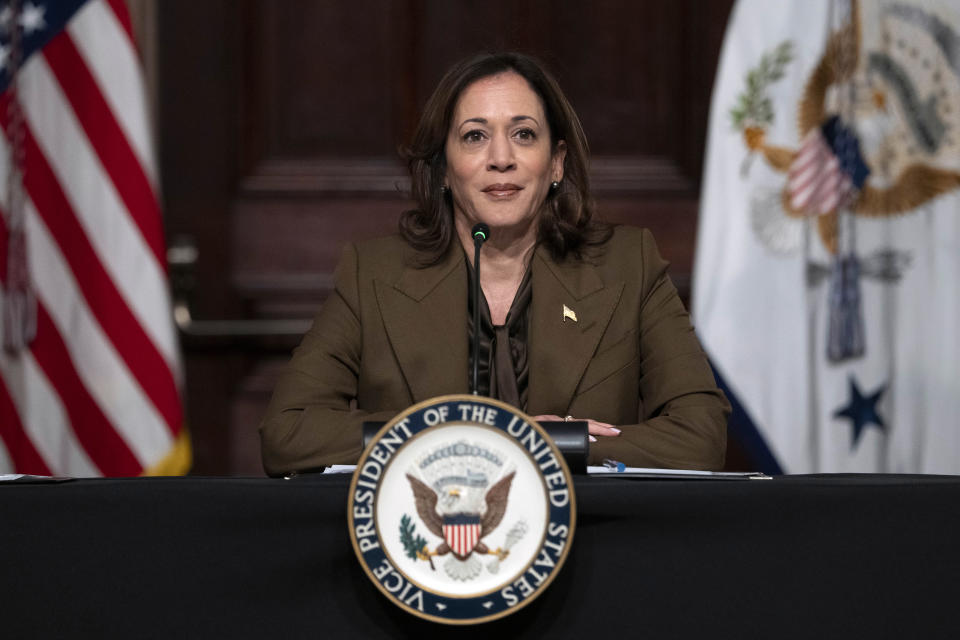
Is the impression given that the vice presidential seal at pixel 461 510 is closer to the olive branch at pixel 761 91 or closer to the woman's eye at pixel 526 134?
the woman's eye at pixel 526 134

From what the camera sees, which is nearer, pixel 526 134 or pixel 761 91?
pixel 526 134

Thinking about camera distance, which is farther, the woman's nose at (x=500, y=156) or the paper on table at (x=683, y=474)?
the woman's nose at (x=500, y=156)

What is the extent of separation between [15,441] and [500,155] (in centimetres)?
142

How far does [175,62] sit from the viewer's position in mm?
3047

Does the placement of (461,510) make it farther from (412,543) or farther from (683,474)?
(683,474)

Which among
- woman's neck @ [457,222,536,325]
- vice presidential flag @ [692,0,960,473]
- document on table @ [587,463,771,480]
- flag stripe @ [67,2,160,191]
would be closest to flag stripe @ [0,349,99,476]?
flag stripe @ [67,2,160,191]

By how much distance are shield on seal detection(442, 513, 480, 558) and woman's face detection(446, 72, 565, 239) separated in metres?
0.88

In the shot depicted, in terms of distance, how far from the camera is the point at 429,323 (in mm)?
1864

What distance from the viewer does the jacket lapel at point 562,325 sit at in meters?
1.83

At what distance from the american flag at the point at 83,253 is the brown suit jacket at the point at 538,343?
95 cm

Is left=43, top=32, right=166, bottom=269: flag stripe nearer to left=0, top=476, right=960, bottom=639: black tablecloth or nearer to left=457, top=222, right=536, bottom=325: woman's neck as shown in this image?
left=457, top=222, right=536, bottom=325: woman's neck

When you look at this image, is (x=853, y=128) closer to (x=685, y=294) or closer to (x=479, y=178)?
(x=685, y=294)

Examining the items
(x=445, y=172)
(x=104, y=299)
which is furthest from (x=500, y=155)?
(x=104, y=299)

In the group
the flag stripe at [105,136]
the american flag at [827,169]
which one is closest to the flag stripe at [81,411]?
the flag stripe at [105,136]
